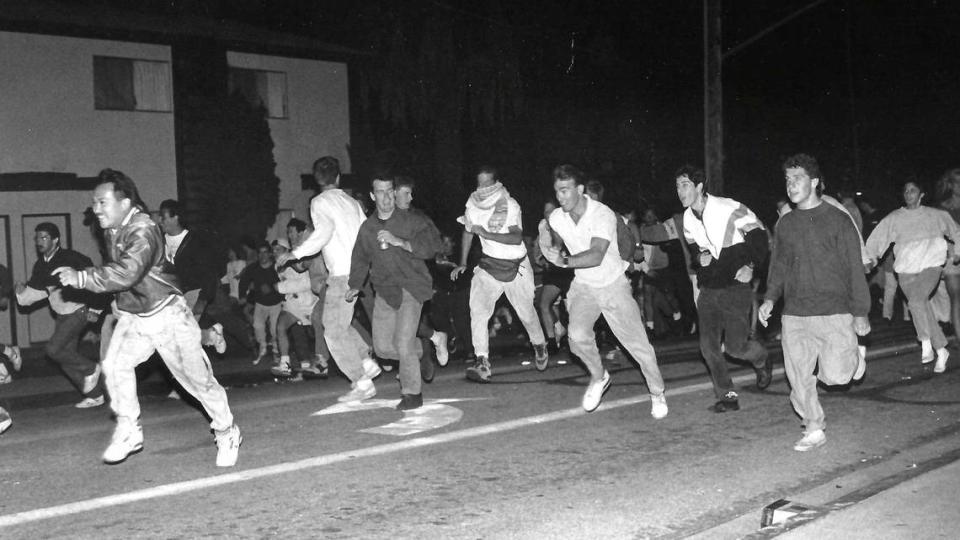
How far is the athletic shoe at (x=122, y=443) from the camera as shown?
6984 mm

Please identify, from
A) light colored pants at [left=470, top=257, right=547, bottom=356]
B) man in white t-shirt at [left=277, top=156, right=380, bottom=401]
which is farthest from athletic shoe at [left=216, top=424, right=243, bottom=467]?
light colored pants at [left=470, top=257, right=547, bottom=356]

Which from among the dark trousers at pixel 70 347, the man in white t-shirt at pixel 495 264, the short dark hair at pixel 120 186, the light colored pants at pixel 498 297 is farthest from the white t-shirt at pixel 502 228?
the short dark hair at pixel 120 186

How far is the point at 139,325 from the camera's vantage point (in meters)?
7.02

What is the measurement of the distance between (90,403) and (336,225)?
283 centimetres

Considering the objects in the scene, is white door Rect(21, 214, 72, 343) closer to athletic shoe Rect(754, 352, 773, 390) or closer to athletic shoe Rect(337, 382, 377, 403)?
athletic shoe Rect(337, 382, 377, 403)

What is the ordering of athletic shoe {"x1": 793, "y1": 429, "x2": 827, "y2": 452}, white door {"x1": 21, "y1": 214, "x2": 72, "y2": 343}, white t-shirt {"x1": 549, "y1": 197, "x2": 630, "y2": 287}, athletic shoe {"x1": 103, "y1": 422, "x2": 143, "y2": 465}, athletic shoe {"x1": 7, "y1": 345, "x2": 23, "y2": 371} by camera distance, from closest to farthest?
athletic shoe {"x1": 103, "y1": 422, "x2": 143, "y2": 465}, athletic shoe {"x1": 793, "y1": 429, "x2": 827, "y2": 452}, white t-shirt {"x1": 549, "y1": 197, "x2": 630, "y2": 287}, athletic shoe {"x1": 7, "y1": 345, "x2": 23, "y2": 371}, white door {"x1": 21, "y1": 214, "x2": 72, "y2": 343}

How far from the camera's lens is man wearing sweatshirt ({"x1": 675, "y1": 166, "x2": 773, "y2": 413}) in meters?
8.51

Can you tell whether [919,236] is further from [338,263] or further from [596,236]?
[338,263]

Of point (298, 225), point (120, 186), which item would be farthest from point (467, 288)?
point (120, 186)

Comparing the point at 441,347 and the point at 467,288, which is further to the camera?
the point at 467,288

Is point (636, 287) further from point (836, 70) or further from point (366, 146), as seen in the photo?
point (836, 70)

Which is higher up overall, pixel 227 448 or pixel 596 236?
pixel 596 236

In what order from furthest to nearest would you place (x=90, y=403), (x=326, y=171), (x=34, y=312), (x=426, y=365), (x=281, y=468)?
(x=34, y=312) → (x=426, y=365) → (x=90, y=403) → (x=326, y=171) → (x=281, y=468)

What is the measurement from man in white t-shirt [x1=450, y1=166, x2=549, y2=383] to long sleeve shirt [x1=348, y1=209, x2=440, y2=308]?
1924 millimetres
